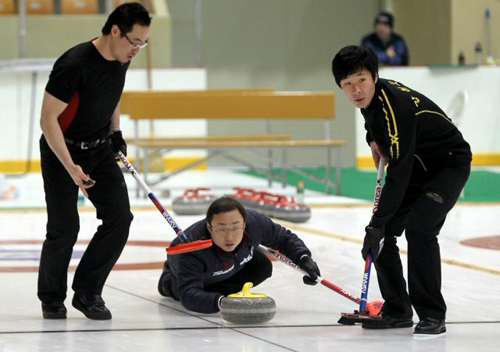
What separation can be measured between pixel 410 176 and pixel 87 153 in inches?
65.2

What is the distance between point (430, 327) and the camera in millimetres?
4734

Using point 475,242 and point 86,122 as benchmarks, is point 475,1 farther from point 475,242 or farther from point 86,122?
point 86,122

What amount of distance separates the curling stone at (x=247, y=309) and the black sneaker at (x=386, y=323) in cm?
47

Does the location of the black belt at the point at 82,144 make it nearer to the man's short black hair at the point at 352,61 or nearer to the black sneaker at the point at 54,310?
the black sneaker at the point at 54,310

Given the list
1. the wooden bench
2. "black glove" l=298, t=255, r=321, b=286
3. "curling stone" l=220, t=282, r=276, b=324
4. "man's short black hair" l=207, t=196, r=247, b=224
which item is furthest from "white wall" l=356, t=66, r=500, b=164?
"curling stone" l=220, t=282, r=276, b=324

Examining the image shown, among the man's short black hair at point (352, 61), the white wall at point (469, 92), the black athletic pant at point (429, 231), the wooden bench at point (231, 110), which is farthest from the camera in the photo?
the white wall at point (469, 92)

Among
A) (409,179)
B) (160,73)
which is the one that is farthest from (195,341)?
(160,73)

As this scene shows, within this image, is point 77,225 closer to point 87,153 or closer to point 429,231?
point 87,153

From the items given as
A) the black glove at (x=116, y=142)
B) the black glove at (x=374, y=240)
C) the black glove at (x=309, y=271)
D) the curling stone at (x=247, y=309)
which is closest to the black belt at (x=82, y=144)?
the black glove at (x=116, y=142)

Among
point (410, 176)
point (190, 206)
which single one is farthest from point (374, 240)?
point (190, 206)

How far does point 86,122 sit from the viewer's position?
5.16 m

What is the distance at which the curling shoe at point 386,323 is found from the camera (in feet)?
16.0

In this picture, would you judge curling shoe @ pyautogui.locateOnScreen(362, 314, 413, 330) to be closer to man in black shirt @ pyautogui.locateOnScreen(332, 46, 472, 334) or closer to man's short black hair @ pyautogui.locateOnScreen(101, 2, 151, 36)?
man in black shirt @ pyautogui.locateOnScreen(332, 46, 472, 334)

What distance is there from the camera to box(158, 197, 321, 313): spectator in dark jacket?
5.09 metres
